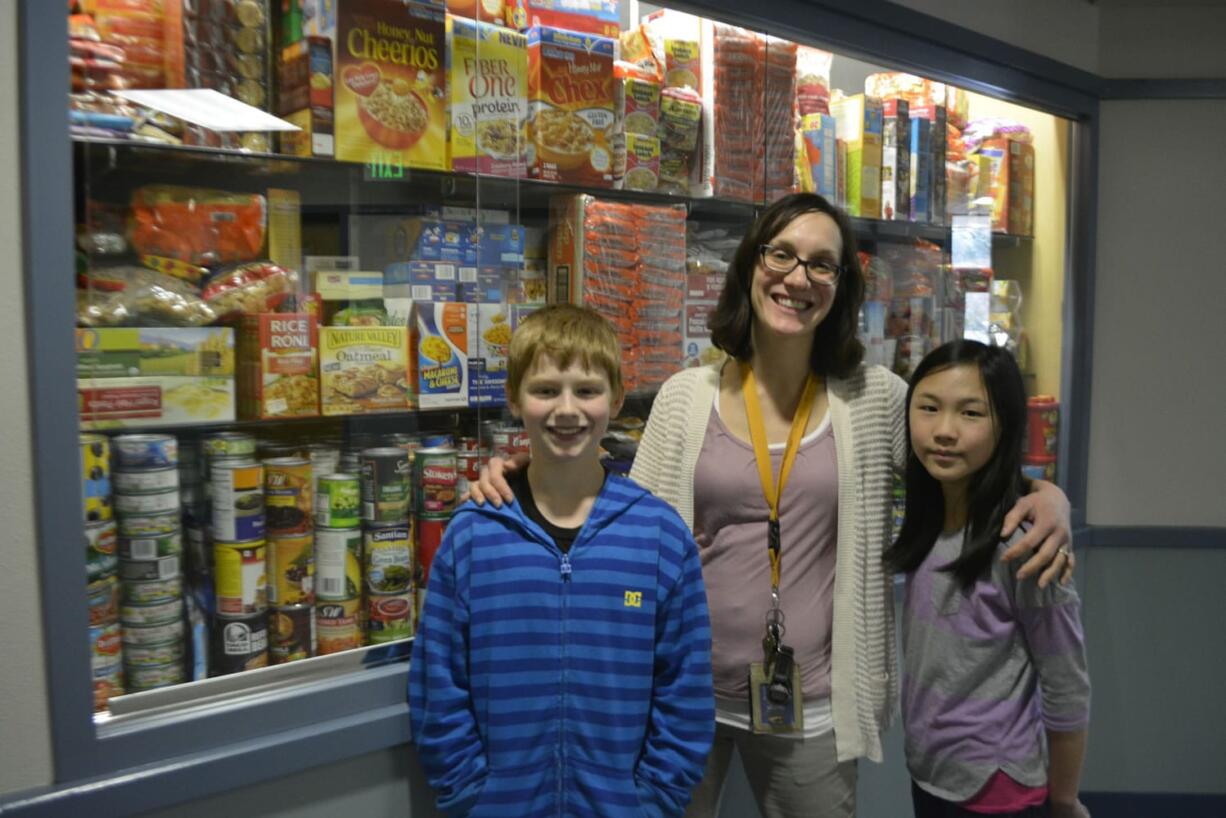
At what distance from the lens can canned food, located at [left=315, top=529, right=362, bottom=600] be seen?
2.06m

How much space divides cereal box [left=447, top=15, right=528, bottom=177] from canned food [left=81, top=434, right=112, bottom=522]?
0.98 meters

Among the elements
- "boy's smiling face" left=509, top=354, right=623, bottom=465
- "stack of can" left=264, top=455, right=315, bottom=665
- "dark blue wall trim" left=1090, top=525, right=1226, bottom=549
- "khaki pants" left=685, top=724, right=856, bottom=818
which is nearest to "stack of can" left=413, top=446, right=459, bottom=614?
"stack of can" left=264, top=455, right=315, bottom=665

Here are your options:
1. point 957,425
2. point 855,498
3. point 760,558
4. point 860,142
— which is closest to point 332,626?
point 760,558

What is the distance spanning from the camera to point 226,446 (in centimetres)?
193

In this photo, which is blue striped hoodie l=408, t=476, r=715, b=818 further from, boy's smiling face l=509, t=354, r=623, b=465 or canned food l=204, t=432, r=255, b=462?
canned food l=204, t=432, r=255, b=462

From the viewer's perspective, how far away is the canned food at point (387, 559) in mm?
2115

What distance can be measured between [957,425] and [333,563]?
52.5 inches

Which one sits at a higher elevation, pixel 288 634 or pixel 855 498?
pixel 855 498

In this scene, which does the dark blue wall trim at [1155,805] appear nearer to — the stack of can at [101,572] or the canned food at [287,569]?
the canned food at [287,569]

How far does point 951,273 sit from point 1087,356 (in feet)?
2.26

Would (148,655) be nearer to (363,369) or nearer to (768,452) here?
(363,369)

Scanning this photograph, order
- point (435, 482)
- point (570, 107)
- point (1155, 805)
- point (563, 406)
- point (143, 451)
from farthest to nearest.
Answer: point (1155, 805)
point (570, 107)
point (435, 482)
point (143, 451)
point (563, 406)

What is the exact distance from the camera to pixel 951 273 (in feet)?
11.5

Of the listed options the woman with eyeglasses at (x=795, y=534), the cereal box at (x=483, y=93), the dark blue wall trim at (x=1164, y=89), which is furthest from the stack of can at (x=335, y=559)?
the dark blue wall trim at (x=1164, y=89)
